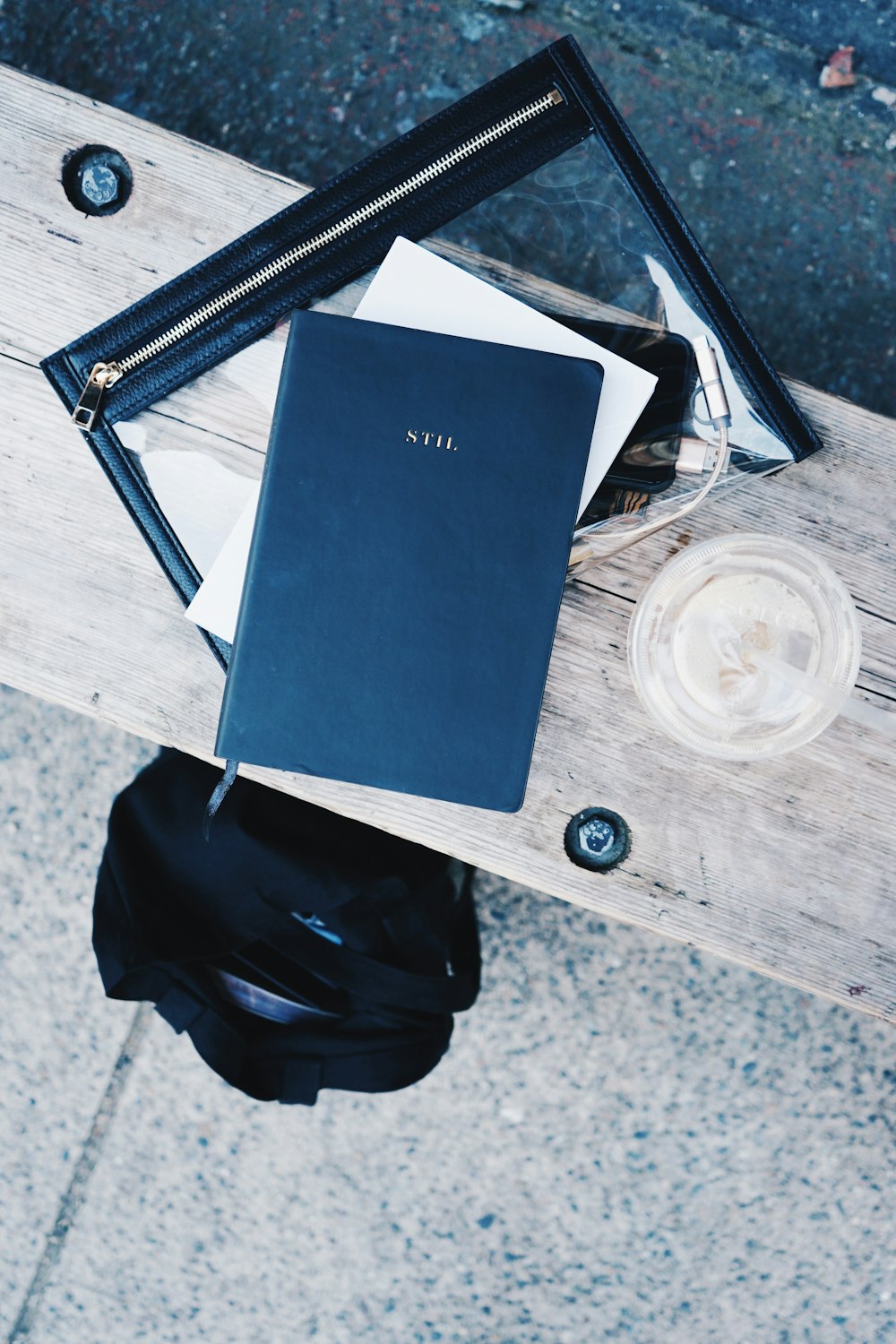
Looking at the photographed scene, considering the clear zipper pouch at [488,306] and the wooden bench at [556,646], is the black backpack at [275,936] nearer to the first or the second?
the wooden bench at [556,646]

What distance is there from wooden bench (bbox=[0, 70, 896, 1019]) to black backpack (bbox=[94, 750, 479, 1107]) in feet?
0.69

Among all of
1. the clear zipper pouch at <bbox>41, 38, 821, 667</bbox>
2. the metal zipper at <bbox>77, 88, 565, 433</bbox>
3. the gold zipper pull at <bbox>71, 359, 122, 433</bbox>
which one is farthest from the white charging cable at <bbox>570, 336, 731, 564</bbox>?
the gold zipper pull at <bbox>71, 359, 122, 433</bbox>

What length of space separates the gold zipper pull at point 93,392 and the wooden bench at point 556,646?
0.04 metres

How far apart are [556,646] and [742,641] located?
0.48ft

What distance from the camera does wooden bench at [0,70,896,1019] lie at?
733 millimetres

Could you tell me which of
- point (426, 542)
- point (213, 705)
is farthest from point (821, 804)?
point (213, 705)

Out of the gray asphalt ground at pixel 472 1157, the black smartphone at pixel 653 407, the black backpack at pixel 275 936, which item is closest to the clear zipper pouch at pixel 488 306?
the black smartphone at pixel 653 407

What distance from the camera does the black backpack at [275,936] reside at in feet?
3.08

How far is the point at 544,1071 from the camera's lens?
1213 millimetres

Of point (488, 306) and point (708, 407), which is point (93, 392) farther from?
point (708, 407)

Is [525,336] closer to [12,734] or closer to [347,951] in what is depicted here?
[347,951]

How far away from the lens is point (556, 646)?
2.49ft

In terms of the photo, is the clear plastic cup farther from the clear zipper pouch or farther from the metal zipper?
the metal zipper

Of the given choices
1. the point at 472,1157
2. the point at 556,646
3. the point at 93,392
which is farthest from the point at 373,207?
the point at 472,1157
